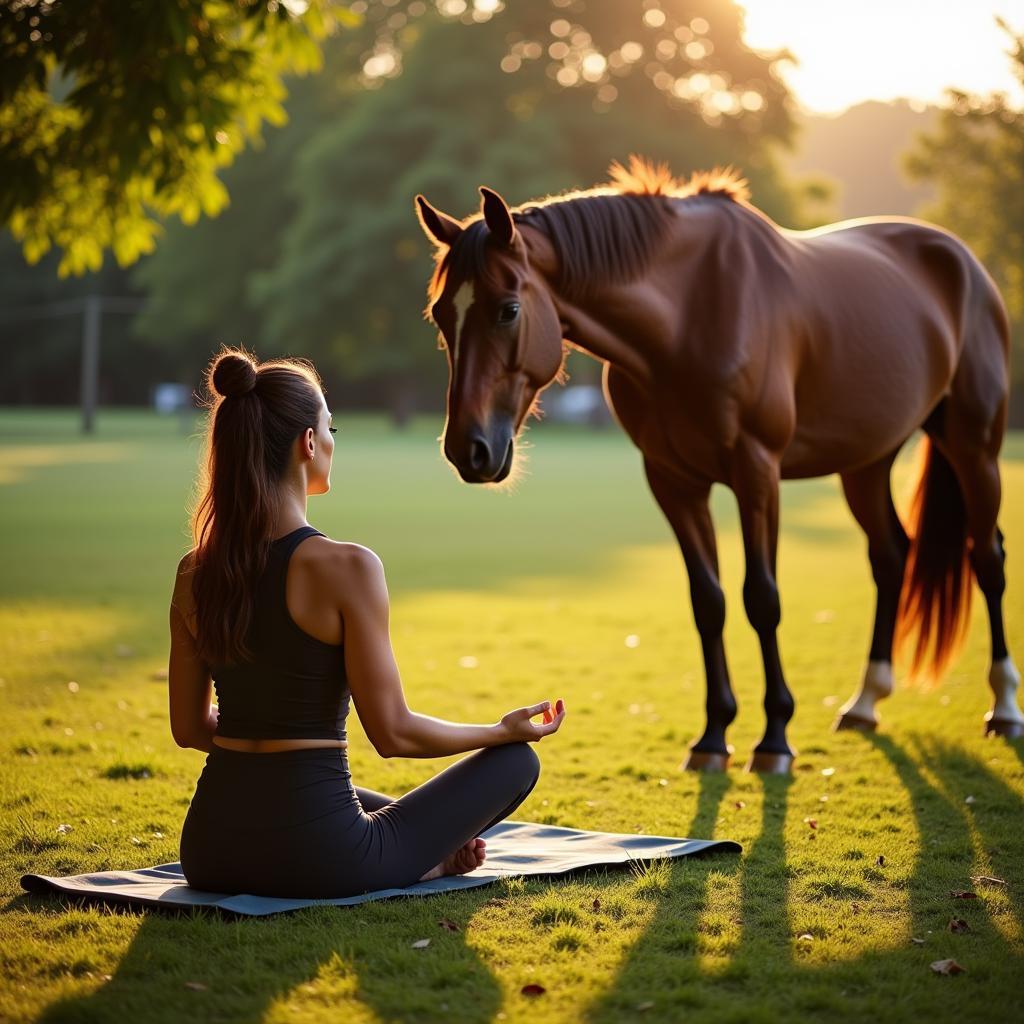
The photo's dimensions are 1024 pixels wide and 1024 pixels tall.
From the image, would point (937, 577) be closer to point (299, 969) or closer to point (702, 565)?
point (702, 565)

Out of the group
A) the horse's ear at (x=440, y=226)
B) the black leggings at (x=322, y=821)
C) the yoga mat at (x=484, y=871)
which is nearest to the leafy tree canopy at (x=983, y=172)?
the horse's ear at (x=440, y=226)

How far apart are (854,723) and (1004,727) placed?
0.72 meters

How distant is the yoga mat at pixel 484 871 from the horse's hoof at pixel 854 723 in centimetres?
246

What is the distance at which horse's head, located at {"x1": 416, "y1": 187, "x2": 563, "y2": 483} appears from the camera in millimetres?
4996

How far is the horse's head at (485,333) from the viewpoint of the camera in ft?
16.4

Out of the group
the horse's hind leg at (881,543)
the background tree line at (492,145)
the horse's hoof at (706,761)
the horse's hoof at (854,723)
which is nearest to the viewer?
the horse's hoof at (706,761)

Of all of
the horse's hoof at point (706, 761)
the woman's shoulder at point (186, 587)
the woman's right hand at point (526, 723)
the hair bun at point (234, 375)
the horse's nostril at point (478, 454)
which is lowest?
the horse's hoof at point (706, 761)

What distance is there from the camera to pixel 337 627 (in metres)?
3.61

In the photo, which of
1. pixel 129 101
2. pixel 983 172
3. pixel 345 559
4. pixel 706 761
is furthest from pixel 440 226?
pixel 983 172

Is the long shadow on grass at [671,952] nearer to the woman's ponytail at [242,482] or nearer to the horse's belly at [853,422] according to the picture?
the woman's ponytail at [242,482]

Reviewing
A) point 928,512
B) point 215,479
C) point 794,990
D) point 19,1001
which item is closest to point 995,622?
point 928,512

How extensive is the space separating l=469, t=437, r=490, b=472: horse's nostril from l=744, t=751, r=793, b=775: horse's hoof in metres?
1.94

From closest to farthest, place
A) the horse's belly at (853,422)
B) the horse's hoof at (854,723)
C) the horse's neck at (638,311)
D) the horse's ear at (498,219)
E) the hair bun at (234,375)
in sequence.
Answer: the hair bun at (234,375) < the horse's ear at (498,219) < the horse's neck at (638,311) < the horse's belly at (853,422) < the horse's hoof at (854,723)

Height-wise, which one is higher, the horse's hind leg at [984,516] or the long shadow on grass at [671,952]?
the horse's hind leg at [984,516]
